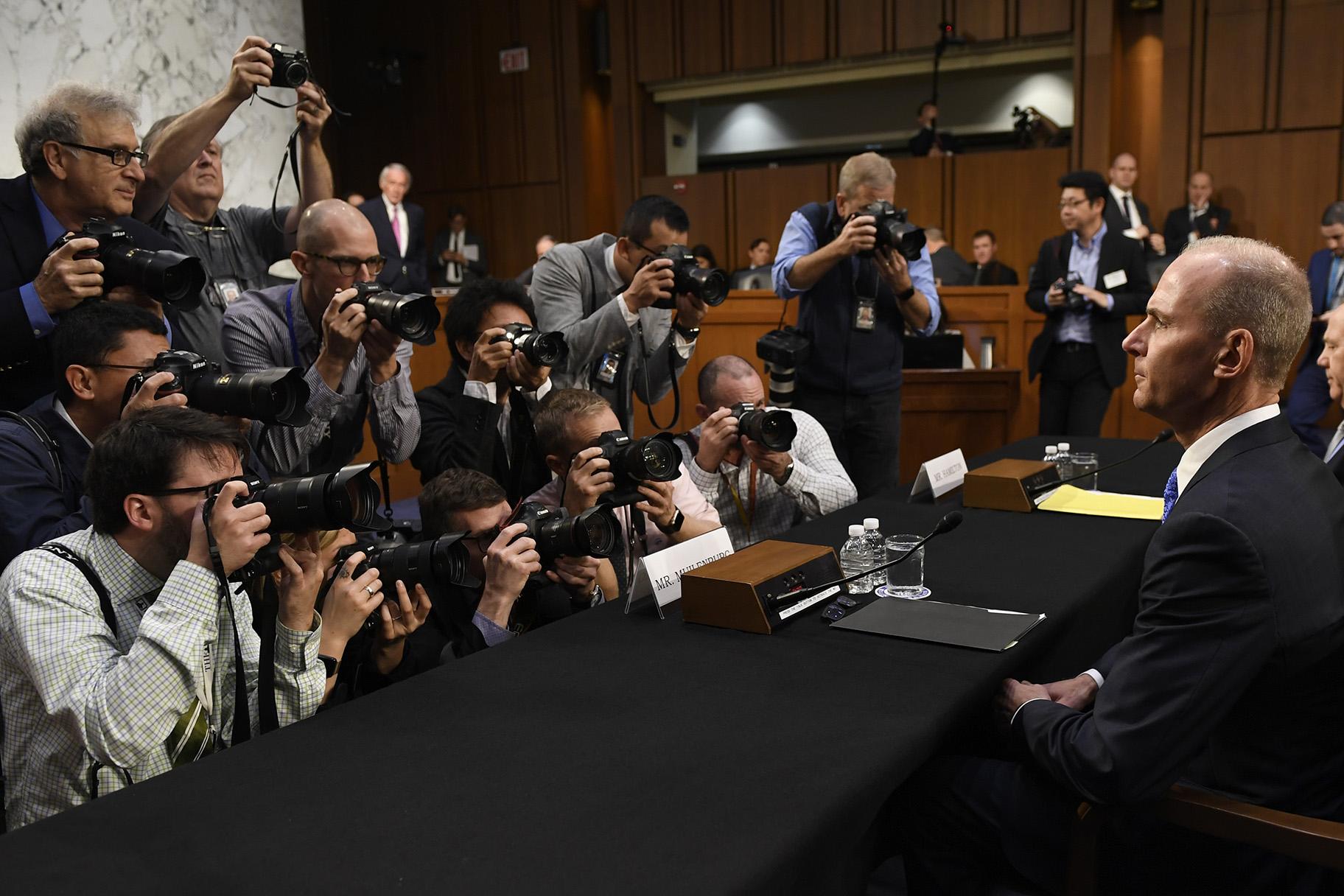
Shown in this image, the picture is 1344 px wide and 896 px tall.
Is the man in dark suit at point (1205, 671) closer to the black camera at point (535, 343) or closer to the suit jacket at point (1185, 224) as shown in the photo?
the black camera at point (535, 343)

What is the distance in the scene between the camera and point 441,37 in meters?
9.89

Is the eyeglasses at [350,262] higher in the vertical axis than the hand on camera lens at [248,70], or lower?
lower

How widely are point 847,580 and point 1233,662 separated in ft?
2.06

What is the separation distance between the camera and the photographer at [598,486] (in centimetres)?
192

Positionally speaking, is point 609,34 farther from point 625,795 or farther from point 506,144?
point 625,795

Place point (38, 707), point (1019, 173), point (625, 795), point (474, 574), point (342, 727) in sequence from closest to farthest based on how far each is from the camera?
point (625, 795) → point (342, 727) → point (38, 707) → point (474, 574) → point (1019, 173)

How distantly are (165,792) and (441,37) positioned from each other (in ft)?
32.1

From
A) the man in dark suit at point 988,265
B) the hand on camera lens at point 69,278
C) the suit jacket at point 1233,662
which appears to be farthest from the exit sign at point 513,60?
the suit jacket at point 1233,662

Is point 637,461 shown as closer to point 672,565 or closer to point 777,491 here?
point 672,565

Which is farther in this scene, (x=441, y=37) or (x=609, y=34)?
(x=441, y=37)

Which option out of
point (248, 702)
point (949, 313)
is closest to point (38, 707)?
point (248, 702)

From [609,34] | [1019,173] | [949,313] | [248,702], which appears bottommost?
[248,702]

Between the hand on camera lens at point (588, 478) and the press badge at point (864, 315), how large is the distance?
1310mm

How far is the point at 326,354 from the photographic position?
210 cm
